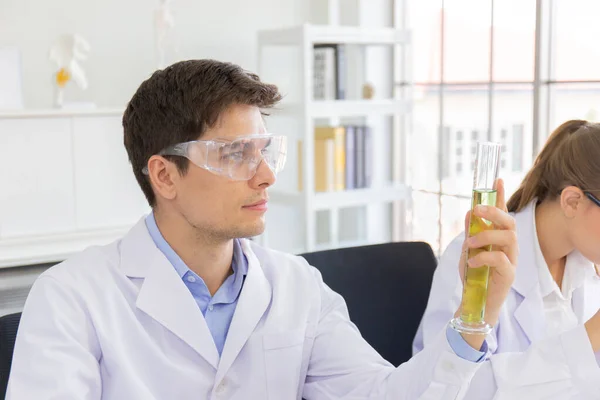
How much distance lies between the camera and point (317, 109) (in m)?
3.42

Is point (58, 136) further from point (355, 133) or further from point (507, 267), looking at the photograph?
point (507, 267)

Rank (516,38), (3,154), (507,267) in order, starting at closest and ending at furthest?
(507,267) < (3,154) < (516,38)

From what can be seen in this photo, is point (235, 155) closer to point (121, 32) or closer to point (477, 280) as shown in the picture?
point (477, 280)

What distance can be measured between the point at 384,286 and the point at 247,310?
61cm

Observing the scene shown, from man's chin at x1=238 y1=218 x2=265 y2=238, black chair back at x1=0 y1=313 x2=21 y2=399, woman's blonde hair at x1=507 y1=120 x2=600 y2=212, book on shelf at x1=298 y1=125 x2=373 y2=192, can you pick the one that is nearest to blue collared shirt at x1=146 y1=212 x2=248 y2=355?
man's chin at x1=238 y1=218 x2=265 y2=238

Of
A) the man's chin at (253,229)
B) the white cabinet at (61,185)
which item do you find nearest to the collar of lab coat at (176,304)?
the man's chin at (253,229)

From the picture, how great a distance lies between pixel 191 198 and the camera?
1.69 metres

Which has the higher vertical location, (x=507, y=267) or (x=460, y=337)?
(x=507, y=267)

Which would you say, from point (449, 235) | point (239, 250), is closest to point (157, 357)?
point (239, 250)

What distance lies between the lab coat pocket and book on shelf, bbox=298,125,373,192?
5.94 feet

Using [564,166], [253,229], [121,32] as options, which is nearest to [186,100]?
[253,229]

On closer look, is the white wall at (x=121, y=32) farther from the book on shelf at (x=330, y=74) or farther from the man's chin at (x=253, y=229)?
the man's chin at (x=253, y=229)

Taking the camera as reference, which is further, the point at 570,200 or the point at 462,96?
the point at 462,96

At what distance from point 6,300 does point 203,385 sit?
135cm
